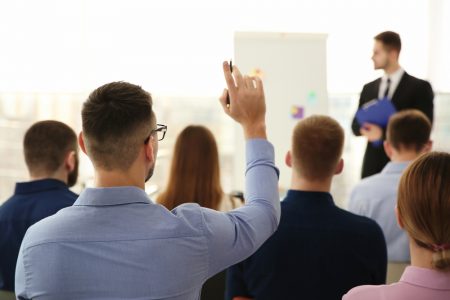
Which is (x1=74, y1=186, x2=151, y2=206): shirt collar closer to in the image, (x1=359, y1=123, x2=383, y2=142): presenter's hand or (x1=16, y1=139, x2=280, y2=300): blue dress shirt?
(x1=16, y1=139, x2=280, y2=300): blue dress shirt

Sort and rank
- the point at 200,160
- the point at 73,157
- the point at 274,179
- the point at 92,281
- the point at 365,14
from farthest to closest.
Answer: the point at 365,14, the point at 200,160, the point at 73,157, the point at 274,179, the point at 92,281

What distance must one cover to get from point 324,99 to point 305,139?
3005mm

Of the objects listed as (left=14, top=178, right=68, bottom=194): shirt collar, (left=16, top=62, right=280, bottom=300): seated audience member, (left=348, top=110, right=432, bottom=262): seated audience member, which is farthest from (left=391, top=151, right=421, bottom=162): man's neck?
(left=16, top=62, right=280, bottom=300): seated audience member

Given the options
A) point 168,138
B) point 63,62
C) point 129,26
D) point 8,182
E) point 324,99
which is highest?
point 129,26

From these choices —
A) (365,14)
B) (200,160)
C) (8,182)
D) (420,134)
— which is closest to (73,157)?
(200,160)

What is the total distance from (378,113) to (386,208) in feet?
5.24

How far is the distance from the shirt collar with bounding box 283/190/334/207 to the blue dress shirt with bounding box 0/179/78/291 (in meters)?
0.98

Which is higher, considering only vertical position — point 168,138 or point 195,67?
point 195,67

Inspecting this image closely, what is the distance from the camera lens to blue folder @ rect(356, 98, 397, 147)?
4.24 meters

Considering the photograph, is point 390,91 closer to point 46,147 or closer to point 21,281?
point 46,147

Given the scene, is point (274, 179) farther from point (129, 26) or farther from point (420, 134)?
point (129, 26)

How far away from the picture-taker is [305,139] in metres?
2.23

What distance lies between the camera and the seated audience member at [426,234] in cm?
125

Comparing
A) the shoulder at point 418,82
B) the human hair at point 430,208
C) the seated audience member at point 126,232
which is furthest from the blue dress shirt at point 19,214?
the shoulder at point 418,82
